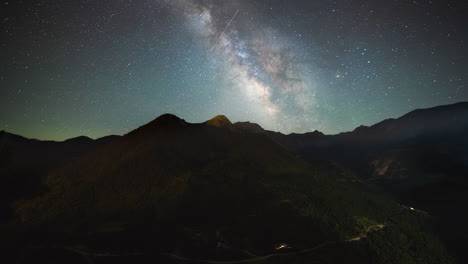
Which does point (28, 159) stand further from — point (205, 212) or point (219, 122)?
point (205, 212)

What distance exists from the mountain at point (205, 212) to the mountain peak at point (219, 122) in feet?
66.1

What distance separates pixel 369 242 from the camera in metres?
68.3

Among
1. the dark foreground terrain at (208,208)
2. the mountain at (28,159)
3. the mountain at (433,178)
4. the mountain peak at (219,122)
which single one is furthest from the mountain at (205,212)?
the mountain peak at (219,122)

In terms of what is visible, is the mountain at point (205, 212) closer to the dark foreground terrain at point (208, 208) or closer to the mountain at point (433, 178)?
the dark foreground terrain at point (208, 208)

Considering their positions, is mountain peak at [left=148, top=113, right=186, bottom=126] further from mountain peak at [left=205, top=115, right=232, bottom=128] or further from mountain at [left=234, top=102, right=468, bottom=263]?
mountain at [left=234, top=102, right=468, bottom=263]

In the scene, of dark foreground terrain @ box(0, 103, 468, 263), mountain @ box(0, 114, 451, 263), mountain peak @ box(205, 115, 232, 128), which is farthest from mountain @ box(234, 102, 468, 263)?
mountain peak @ box(205, 115, 232, 128)

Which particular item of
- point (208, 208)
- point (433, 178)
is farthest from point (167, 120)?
point (433, 178)

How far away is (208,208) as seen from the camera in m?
84.1

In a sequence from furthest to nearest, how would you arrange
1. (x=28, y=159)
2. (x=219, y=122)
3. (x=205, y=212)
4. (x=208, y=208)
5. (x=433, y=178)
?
(x=219, y=122) < (x=433, y=178) < (x=28, y=159) < (x=208, y=208) < (x=205, y=212)

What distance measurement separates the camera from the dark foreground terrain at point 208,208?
62656mm

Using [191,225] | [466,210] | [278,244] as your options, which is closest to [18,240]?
[191,225]

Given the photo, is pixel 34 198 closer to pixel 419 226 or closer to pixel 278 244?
pixel 278 244

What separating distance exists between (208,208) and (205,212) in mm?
2598

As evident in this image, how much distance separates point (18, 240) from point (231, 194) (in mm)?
61250
